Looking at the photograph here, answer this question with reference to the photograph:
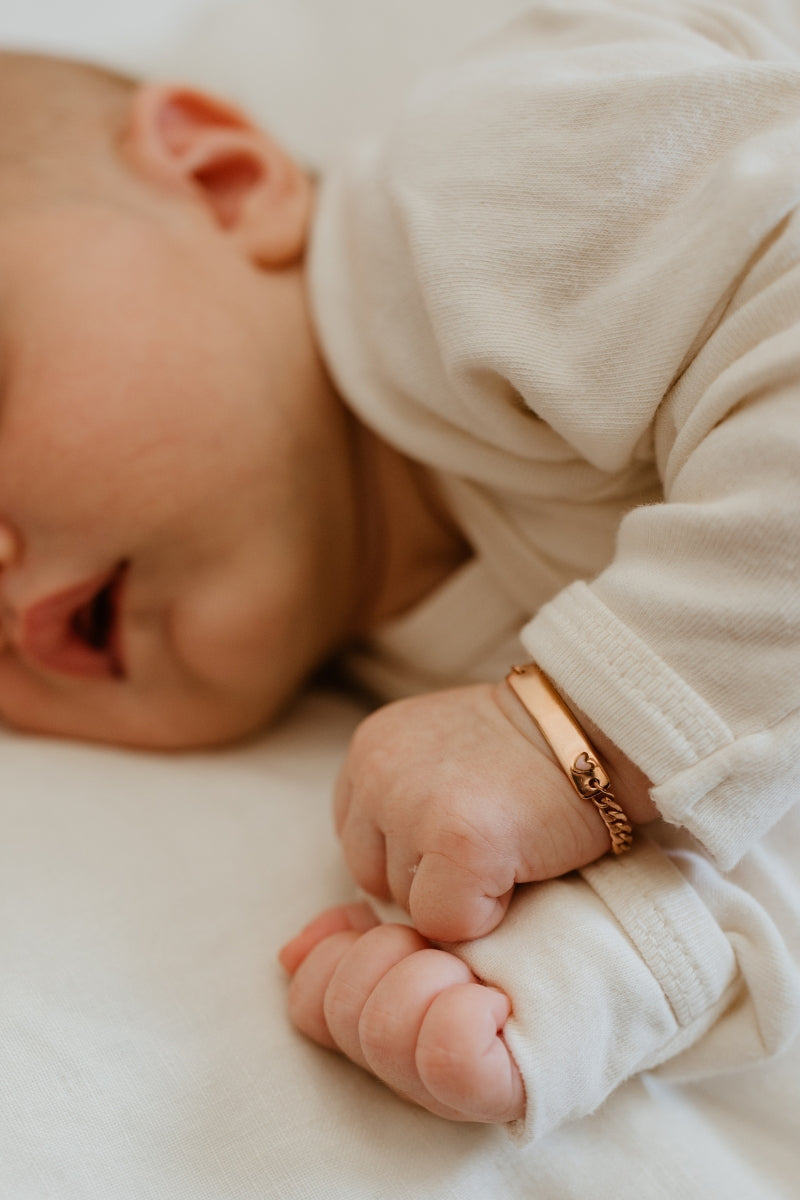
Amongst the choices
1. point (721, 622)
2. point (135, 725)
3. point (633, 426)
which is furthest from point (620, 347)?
point (135, 725)

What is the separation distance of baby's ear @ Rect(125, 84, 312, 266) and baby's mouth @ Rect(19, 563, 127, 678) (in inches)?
13.2

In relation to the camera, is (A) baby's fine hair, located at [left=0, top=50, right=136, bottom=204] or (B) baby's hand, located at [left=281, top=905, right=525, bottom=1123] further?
(A) baby's fine hair, located at [left=0, top=50, right=136, bottom=204]

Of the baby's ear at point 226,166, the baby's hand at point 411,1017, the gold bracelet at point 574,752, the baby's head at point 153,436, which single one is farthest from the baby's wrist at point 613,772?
the baby's ear at point 226,166

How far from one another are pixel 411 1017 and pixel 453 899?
7cm

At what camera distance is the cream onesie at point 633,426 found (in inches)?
21.9

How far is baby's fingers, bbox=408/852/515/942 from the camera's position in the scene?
592 mm

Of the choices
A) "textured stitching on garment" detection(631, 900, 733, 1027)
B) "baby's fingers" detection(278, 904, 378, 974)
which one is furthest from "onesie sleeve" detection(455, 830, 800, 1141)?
"baby's fingers" detection(278, 904, 378, 974)

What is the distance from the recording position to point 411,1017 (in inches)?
21.9

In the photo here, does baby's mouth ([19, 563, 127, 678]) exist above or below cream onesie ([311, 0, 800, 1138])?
below

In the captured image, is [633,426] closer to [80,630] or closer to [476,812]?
[476,812]

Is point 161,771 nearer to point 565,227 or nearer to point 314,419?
point 314,419

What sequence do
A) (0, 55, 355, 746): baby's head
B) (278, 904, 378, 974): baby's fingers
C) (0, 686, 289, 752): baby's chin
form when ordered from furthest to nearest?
(0, 686, 289, 752): baby's chin
(0, 55, 355, 746): baby's head
(278, 904, 378, 974): baby's fingers

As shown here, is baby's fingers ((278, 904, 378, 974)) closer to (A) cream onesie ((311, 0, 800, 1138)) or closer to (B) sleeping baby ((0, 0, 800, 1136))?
(B) sleeping baby ((0, 0, 800, 1136))

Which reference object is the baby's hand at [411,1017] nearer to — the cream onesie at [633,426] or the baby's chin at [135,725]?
the cream onesie at [633,426]
